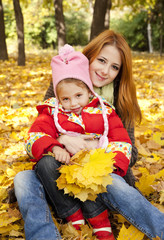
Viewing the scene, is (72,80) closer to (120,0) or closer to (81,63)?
(81,63)

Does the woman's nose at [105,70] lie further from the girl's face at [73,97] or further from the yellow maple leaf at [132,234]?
the yellow maple leaf at [132,234]

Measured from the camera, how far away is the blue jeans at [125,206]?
1.39 meters

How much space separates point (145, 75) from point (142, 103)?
218cm

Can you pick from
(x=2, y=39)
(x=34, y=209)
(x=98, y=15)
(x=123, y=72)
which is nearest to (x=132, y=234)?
(x=34, y=209)

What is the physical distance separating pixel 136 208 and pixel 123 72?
1.11m

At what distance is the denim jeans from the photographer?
1.48 metres

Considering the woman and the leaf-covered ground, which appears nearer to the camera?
the woman

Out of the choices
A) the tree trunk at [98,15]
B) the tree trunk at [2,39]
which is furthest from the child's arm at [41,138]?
the tree trunk at [2,39]

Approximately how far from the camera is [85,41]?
23.8 metres

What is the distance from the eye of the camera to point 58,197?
149cm

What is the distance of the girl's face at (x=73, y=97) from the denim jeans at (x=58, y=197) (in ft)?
1.49

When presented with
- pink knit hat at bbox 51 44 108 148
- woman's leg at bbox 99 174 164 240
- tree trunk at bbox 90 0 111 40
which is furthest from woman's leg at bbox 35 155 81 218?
tree trunk at bbox 90 0 111 40

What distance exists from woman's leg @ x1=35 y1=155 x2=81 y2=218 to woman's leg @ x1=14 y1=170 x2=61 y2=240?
8 centimetres

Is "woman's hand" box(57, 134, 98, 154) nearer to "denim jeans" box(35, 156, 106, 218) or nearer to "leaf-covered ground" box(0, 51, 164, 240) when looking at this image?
"denim jeans" box(35, 156, 106, 218)
